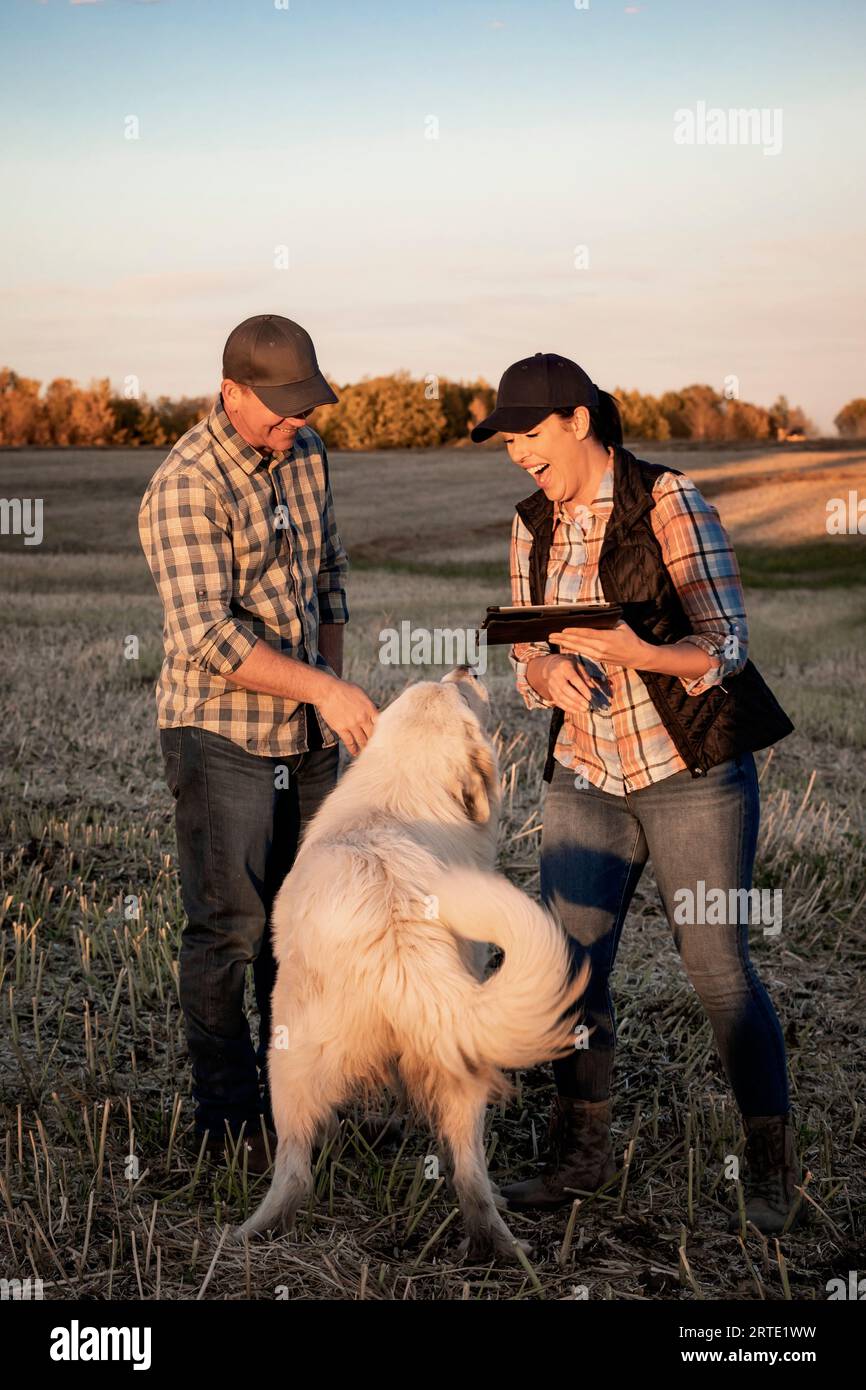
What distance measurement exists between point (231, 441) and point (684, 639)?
1654mm

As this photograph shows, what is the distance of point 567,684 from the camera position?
3693 millimetres

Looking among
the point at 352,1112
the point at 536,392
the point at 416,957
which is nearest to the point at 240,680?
the point at 416,957

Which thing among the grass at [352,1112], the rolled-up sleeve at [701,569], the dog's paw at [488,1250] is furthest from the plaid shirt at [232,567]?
the dog's paw at [488,1250]

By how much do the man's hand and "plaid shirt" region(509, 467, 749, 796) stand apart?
586mm

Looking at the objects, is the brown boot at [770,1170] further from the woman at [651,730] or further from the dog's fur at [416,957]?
the dog's fur at [416,957]

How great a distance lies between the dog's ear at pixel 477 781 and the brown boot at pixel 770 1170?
133 cm

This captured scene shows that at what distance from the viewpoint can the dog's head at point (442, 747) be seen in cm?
371

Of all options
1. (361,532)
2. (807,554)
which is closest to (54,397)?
(361,532)

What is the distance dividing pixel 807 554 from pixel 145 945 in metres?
25.1

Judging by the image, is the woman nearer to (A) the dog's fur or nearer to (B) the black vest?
(B) the black vest

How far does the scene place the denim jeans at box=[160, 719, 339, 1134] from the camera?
4121 mm

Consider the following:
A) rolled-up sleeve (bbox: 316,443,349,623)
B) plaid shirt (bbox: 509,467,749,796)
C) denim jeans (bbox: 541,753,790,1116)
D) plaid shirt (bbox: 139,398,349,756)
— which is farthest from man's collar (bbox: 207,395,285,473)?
denim jeans (bbox: 541,753,790,1116)

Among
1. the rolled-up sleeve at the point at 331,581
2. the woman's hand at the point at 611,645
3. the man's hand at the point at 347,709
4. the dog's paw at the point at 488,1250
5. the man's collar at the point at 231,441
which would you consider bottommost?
the dog's paw at the point at 488,1250

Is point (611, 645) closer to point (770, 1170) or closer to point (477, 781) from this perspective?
point (477, 781)
